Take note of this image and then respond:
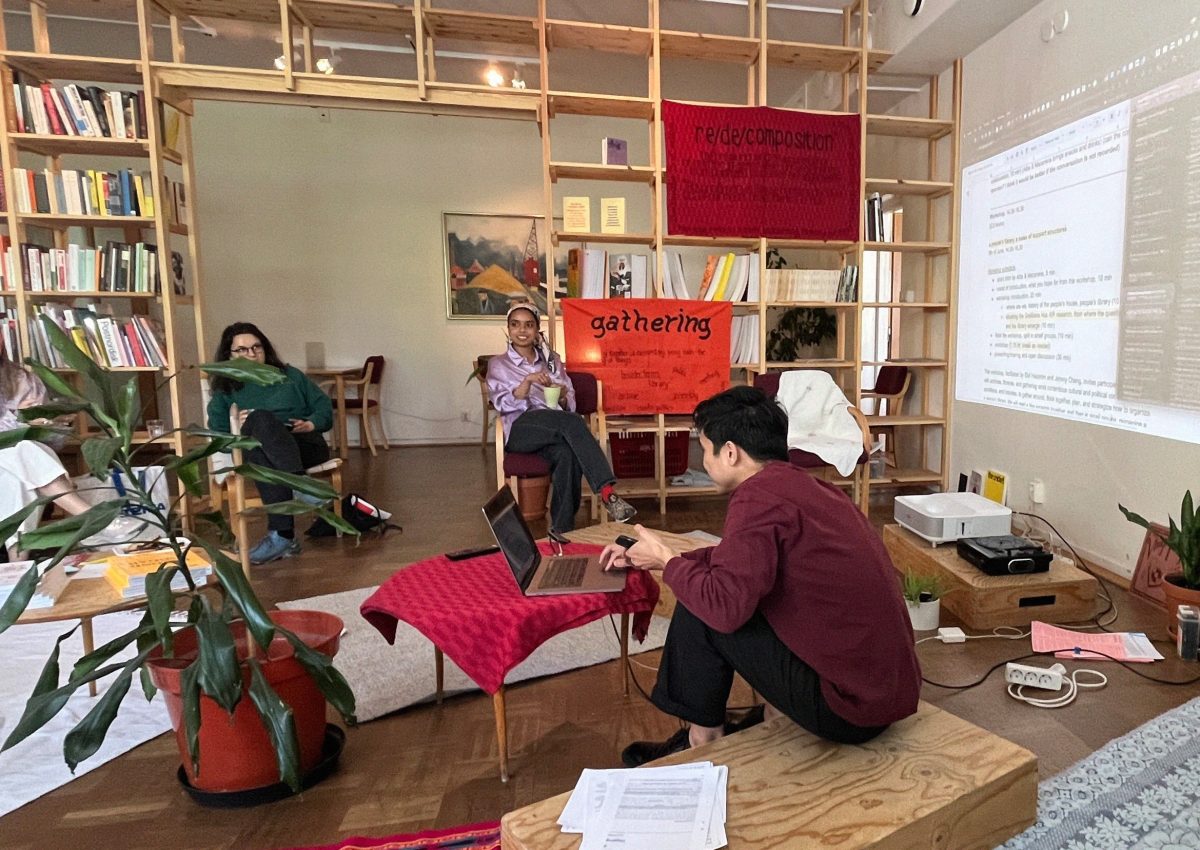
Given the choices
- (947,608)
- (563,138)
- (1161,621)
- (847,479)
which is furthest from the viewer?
(563,138)

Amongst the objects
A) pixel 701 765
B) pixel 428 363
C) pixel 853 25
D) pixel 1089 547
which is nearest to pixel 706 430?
pixel 701 765

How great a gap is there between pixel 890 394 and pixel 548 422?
7.72ft

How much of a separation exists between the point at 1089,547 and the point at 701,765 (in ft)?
8.74

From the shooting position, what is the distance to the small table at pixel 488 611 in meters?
1.42

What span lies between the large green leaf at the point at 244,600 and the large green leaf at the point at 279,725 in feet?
0.32

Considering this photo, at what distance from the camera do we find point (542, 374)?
11.4 ft

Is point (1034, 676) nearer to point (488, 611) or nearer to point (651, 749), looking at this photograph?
point (651, 749)

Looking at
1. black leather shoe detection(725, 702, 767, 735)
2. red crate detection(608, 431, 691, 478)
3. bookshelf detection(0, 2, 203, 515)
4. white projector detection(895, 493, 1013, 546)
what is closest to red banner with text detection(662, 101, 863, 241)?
red crate detection(608, 431, 691, 478)

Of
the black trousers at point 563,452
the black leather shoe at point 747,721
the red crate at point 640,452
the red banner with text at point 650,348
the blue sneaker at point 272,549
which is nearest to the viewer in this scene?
the black leather shoe at point 747,721

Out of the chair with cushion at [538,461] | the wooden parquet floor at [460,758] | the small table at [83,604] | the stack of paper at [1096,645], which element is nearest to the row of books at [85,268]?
the chair with cushion at [538,461]

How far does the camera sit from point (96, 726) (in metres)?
1.28

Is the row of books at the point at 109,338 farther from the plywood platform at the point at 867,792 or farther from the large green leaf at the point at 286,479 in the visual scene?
the plywood platform at the point at 867,792

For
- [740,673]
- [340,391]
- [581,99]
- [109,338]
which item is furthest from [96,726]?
[340,391]

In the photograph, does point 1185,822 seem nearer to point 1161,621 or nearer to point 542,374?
point 1161,621
